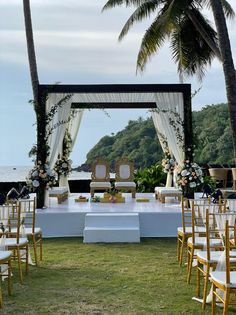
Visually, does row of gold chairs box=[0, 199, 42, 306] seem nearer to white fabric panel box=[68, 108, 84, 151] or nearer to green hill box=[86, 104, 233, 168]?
white fabric panel box=[68, 108, 84, 151]

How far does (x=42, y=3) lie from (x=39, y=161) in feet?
19.8

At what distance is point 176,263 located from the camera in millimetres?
6840

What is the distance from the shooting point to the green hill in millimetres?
20500

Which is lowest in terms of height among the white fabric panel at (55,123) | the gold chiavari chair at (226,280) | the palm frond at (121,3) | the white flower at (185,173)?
the gold chiavari chair at (226,280)

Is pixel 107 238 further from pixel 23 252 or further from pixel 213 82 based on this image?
pixel 213 82

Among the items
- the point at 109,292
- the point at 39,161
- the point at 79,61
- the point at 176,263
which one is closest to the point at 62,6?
the point at 79,61

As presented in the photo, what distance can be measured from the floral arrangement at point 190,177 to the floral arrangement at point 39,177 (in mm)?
2601

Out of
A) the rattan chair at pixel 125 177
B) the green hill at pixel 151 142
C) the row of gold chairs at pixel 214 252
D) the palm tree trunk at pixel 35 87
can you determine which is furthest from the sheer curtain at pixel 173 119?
the green hill at pixel 151 142

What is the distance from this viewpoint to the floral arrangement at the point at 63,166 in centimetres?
1246

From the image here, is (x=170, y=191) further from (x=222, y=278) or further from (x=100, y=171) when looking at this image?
(x=222, y=278)

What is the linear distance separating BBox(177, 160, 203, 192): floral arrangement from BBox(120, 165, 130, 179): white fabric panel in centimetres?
244

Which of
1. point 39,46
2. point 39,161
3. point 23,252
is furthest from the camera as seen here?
point 39,46

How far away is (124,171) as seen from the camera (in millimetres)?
12797

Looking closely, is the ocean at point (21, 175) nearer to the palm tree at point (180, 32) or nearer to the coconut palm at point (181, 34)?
the coconut palm at point (181, 34)
